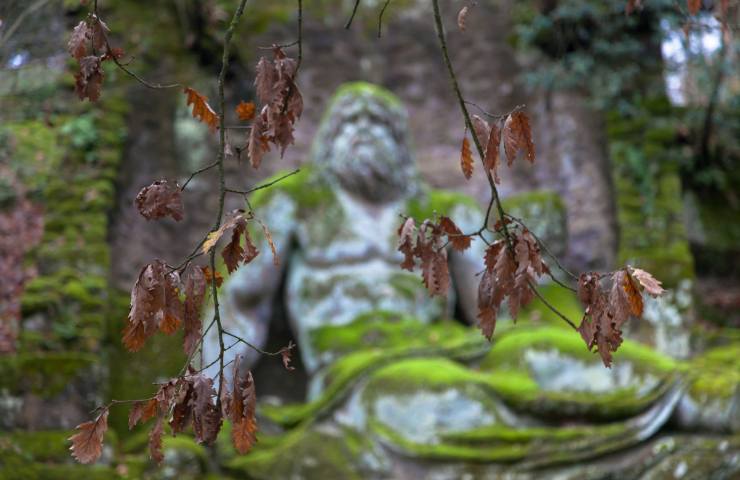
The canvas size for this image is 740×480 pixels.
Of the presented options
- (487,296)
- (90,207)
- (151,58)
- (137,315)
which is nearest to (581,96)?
(151,58)

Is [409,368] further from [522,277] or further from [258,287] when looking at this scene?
[522,277]

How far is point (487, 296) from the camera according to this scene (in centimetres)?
185

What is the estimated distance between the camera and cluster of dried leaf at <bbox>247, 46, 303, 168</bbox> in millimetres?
1842

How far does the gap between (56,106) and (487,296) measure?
423cm

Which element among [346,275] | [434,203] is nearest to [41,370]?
[346,275]

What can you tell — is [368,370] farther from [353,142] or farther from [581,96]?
[581,96]

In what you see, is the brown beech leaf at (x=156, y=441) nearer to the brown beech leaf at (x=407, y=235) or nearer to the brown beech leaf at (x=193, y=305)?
the brown beech leaf at (x=193, y=305)

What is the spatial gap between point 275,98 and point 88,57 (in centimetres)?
37

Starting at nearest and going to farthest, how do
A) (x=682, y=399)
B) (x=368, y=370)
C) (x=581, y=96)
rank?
(x=682, y=399) → (x=368, y=370) → (x=581, y=96)

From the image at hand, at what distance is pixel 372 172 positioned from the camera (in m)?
4.63

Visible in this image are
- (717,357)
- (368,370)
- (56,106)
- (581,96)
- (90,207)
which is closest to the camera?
(368,370)

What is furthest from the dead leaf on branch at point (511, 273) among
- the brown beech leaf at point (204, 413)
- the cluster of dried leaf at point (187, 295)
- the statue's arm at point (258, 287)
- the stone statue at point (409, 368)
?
the statue's arm at point (258, 287)

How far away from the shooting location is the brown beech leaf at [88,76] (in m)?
1.80

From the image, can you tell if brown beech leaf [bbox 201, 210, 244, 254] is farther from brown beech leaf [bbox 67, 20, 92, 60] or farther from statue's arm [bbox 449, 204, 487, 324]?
statue's arm [bbox 449, 204, 487, 324]
